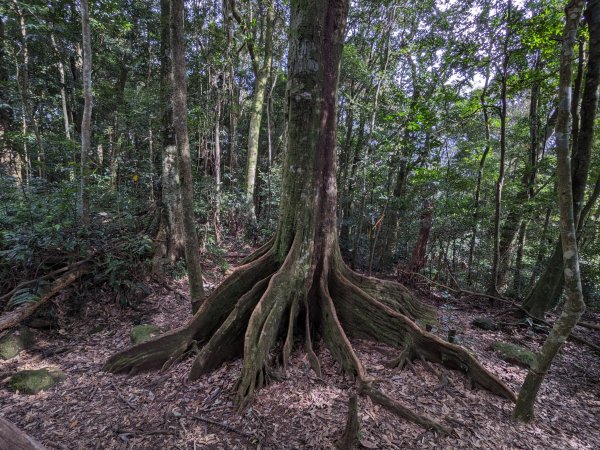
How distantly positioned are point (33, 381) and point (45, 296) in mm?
1705

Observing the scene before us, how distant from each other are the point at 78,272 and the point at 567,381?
28.0 ft

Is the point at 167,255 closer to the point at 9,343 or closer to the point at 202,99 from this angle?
the point at 9,343

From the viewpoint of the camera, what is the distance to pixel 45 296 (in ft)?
15.9

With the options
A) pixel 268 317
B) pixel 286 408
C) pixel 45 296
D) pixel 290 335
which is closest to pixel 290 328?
pixel 290 335

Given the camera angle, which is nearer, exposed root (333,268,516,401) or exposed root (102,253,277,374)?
exposed root (333,268,516,401)

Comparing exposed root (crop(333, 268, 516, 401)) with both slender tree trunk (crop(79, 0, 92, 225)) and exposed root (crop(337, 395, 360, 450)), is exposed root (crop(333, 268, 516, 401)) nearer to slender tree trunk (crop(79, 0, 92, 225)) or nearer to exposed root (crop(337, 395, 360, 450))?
exposed root (crop(337, 395, 360, 450))

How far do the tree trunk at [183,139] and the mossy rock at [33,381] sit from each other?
1978mm

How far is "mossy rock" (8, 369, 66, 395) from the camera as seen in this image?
3605 millimetres

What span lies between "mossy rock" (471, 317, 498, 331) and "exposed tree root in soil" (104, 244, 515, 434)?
2306 millimetres

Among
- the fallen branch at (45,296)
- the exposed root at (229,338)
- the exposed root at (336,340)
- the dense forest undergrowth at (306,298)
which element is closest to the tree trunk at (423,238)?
the dense forest undergrowth at (306,298)

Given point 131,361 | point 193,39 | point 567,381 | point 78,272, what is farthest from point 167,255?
point 567,381

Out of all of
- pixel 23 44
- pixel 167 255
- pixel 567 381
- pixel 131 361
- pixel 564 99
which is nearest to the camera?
pixel 564 99

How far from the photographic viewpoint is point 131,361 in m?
3.89

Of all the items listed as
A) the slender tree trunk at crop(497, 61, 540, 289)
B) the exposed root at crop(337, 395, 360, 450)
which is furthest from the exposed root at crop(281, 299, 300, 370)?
the slender tree trunk at crop(497, 61, 540, 289)
